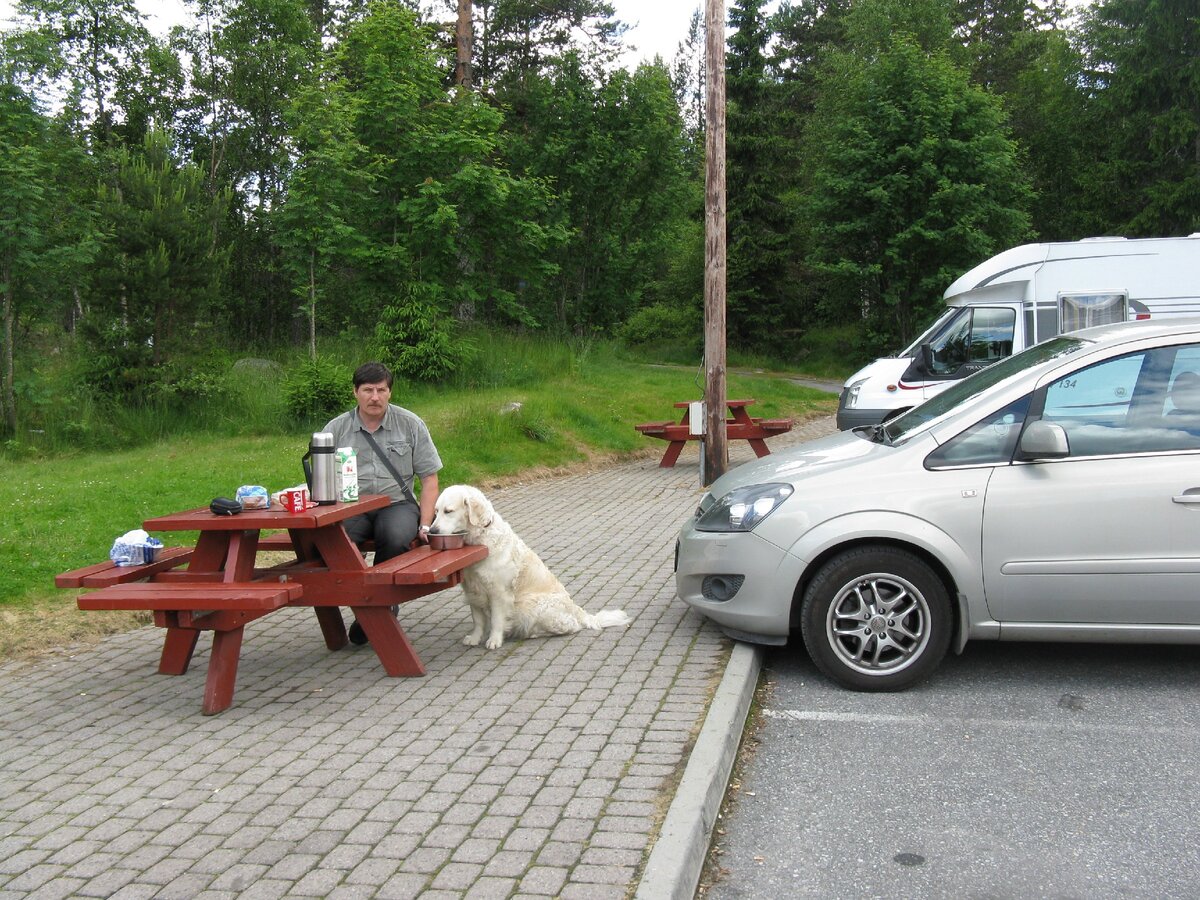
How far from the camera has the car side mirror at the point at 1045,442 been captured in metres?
5.19

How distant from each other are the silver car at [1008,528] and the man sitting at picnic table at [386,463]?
199 centimetres

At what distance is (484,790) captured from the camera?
13.6 feet

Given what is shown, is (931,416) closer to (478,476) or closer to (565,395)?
(478,476)

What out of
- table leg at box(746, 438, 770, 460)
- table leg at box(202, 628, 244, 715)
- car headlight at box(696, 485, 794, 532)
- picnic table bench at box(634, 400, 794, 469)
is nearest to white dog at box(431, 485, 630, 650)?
car headlight at box(696, 485, 794, 532)

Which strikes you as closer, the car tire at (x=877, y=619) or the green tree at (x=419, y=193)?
the car tire at (x=877, y=619)

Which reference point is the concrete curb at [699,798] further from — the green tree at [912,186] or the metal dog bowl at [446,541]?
the green tree at [912,186]

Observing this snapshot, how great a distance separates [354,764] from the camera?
448cm

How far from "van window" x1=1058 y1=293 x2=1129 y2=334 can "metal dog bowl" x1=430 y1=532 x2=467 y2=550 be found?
10.9m

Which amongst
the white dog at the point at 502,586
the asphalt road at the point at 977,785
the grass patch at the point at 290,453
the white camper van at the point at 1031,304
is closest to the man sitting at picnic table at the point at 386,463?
the white dog at the point at 502,586

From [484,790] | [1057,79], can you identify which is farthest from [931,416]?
[1057,79]

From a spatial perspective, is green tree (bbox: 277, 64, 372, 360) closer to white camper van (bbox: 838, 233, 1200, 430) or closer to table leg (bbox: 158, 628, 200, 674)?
white camper van (bbox: 838, 233, 1200, 430)

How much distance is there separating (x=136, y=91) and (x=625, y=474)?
2461cm

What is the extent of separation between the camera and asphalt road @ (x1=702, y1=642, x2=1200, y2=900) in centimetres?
366

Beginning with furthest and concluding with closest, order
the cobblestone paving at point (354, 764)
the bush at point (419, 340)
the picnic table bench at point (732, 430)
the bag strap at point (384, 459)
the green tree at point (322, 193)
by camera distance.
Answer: the bush at point (419, 340) → the green tree at point (322, 193) → the picnic table bench at point (732, 430) → the bag strap at point (384, 459) → the cobblestone paving at point (354, 764)
